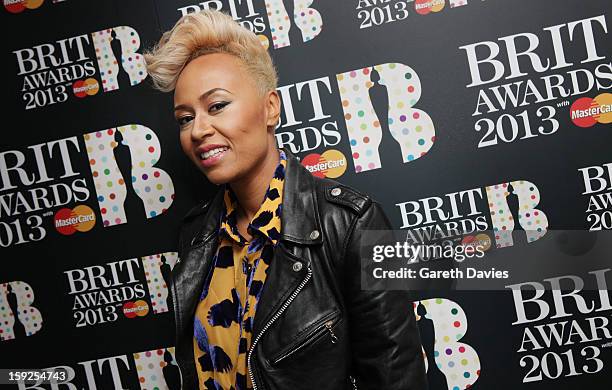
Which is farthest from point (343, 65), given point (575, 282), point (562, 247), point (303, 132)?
point (575, 282)

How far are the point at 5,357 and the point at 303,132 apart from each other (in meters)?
1.43

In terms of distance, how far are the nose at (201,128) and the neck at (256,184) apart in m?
0.17

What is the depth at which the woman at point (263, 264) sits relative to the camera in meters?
1.35

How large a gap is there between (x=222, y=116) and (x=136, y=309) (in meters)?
0.95

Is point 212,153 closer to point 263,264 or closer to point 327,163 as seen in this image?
point 263,264

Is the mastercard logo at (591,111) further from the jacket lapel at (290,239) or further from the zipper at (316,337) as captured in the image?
the zipper at (316,337)

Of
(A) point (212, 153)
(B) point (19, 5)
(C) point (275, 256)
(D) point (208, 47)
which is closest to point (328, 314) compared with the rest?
(C) point (275, 256)

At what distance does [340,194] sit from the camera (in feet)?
4.67

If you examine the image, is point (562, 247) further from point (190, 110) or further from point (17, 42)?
point (17, 42)

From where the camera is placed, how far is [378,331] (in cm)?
133

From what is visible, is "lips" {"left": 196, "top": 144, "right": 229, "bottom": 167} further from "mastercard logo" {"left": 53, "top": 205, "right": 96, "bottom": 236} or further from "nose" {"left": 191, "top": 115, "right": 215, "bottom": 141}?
"mastercard logo" {"left": 53, "top": 205, "right": 96, "bottom": 236}

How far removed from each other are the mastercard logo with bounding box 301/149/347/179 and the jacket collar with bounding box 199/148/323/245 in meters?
0.31

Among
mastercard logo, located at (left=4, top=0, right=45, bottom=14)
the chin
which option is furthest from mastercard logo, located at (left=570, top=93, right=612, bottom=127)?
mastercard logo, located at (left=4, top=0, right=45, bottom=14)

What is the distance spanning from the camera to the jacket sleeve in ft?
4.34
